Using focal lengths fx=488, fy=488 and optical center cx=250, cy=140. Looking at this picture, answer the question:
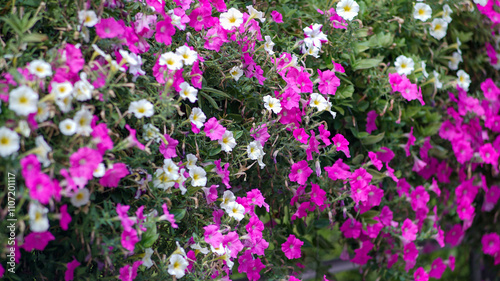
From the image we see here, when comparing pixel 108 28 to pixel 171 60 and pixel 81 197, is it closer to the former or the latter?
pixel 171 60

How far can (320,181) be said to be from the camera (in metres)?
1.68

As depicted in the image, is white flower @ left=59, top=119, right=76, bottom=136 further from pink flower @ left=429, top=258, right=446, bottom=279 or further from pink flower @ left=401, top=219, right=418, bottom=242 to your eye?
pink flower @ left=429, top=258, right=446, bottom=279

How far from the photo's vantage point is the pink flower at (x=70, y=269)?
115cm

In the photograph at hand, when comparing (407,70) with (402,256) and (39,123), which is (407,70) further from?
(39,123)

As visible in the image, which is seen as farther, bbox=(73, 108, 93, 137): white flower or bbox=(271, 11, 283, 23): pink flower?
bbox=(271, 11, 283, 23): pink flower

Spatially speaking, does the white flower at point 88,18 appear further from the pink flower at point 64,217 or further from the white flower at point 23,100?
the pink flower at point 64,217

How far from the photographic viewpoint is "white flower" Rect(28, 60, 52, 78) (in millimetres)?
998

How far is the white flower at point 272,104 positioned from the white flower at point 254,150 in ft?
0.37

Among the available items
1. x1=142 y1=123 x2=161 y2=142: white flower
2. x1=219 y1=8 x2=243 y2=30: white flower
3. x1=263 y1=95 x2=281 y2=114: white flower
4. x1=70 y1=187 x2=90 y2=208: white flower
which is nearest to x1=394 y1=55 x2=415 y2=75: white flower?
x1=263 y1=95 x2=281 y2=114: white flower

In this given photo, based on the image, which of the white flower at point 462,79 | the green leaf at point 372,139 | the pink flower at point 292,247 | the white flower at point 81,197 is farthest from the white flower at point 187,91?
the white flower at point 462,79

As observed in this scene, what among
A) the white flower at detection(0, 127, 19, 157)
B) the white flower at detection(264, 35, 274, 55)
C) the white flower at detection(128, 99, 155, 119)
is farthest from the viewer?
the white flower at detection(264, 35, 274, 55)

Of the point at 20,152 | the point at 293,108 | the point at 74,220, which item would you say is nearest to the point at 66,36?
the point at 20,152

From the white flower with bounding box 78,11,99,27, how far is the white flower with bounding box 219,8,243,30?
0.42 m

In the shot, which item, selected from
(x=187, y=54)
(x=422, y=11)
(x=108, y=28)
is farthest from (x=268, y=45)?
(x=422, y=11)
